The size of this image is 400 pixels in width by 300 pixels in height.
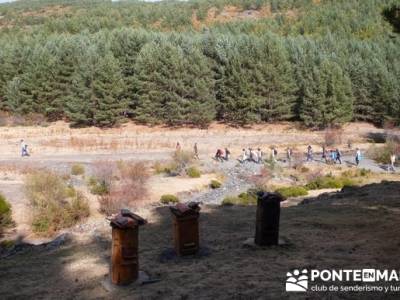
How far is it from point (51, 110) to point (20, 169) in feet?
73.9

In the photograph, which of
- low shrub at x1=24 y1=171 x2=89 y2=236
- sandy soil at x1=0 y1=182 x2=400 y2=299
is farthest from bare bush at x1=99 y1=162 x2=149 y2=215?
sandy soil at x1=0 y1=182 x2=400 y2=299

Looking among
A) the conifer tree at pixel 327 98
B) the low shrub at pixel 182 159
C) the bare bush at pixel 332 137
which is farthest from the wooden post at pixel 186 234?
the conifer tree at pixel 327 98

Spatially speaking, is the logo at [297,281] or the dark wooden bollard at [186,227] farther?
the dark wooden bollard at [186,227]

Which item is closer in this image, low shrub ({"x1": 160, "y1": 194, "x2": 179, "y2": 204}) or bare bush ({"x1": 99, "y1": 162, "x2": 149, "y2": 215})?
bare bush ({"x1": 99, "y1": 162, "x2": 149, "y2": 215})

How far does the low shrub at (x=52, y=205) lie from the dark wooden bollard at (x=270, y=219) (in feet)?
38.4

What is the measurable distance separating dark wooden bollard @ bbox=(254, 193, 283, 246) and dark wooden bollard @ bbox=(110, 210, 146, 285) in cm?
339

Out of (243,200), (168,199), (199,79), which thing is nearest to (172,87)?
(199,79)

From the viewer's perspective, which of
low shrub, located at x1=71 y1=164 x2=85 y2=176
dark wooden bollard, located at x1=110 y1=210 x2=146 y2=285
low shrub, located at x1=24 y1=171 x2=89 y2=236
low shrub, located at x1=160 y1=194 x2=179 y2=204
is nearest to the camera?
dark wooden bollard, located at x1=110 y1=210 x2=146 y2=285

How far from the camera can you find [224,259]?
39.5 ft

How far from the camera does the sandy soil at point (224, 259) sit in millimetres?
10222

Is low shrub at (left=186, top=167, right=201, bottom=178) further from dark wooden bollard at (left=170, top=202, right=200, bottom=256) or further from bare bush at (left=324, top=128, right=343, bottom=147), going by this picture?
dark wooden bollard at (left=170, top=202, right=200, bottom=256)

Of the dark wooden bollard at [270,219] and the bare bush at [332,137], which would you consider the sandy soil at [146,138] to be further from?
the dark wooden bollard at [270,219]

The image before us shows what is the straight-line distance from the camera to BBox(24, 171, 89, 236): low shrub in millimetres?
22047

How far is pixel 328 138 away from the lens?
48688 mm
